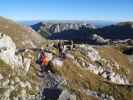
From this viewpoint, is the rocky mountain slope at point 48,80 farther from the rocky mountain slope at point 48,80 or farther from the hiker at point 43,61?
the hiker at point 43,61

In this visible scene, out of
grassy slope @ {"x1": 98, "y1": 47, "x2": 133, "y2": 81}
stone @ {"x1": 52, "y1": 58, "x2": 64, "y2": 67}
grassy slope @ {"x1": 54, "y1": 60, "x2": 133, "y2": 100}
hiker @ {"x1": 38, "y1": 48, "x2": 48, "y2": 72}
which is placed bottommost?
grassy slope @ {"x1": 98, "y1": 47, "x2": 133, "y2": 81}

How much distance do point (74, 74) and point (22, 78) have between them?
29.1m

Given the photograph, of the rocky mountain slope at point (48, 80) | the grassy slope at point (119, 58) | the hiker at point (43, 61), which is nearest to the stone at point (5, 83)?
the rocky mountain slope at point (48, 80)

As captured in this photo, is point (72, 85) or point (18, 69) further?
point (72, 85)

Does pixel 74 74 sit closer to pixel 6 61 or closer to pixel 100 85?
pixel 100 85

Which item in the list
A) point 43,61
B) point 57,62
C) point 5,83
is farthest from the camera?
point 57,62

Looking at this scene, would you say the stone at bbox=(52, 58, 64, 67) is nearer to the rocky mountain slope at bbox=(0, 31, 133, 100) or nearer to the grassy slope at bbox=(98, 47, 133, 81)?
the rocky mountain slope at bbox=(0, 31, 133, 100)

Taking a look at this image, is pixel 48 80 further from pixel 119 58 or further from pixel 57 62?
pixel 119 58

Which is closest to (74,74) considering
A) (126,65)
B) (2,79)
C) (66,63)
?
(66,63)

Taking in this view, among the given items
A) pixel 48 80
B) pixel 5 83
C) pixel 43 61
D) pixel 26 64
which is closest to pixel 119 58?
pixel 43 61

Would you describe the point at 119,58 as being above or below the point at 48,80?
below

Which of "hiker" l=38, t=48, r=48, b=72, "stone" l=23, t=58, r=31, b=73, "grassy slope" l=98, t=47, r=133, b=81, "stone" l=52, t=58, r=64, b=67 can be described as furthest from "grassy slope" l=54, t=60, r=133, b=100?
"grassy slope" l=98, t=47, r=133, b=81

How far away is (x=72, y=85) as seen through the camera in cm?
10169

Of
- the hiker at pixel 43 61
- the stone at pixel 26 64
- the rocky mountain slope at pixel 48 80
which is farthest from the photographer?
the hiker at pixel 43 61
